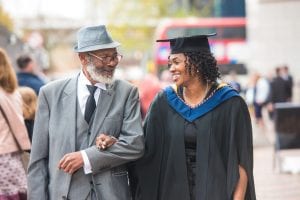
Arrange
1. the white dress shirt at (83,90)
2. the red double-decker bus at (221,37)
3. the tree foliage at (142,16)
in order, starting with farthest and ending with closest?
1. the tree foliage at (142,16)
2. the red double-decker bus at (221,37)
3. the white dress shirt at (83,90)

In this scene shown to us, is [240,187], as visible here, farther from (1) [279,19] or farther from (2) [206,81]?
(1) [279,19]

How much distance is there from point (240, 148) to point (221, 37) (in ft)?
124

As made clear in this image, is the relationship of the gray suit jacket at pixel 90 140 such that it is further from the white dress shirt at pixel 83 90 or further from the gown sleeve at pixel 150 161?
the gown sleeve at pixel 150 161

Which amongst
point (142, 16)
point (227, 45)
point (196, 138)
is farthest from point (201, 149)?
point (142, 16)

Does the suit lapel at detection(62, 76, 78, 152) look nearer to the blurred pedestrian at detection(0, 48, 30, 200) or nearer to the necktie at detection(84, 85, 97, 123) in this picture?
the necktie at detection(84, 85, 97, 123)

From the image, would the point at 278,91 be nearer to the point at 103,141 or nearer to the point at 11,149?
the point at 11,149

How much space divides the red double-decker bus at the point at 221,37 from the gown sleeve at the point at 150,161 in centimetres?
3460

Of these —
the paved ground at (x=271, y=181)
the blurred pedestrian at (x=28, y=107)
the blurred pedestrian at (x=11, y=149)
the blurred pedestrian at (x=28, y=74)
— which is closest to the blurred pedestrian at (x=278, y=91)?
the paved ground at (x=271, y=181)

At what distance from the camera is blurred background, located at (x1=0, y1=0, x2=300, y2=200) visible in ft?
44.0

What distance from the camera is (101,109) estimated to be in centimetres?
539

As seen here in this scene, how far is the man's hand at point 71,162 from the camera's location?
519 centimetres

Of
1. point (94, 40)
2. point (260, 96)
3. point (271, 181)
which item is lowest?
point (260, 96)

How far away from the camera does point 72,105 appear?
213 inches

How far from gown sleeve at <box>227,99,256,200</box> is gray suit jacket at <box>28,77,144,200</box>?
1.97ft
